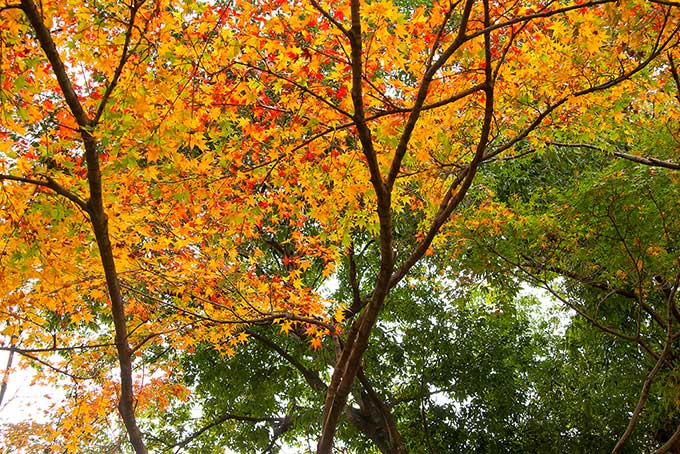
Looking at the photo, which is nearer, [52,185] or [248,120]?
[52,185]

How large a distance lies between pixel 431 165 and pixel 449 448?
18.1 ft

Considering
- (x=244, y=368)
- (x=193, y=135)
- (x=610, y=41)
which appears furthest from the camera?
(x=244, y=368)

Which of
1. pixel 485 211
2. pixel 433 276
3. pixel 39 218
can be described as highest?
pixel 433 276

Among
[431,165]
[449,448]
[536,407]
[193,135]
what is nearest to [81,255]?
[193,135]

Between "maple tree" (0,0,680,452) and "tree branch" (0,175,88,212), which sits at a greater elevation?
"maple tree" (0,0,680,452)

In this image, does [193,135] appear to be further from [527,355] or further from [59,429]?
[527,355]

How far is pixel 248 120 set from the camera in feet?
15.4

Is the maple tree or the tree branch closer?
the tree branch

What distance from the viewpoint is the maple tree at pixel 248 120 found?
3.33m

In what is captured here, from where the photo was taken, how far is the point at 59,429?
7.65m

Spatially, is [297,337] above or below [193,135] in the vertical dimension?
above

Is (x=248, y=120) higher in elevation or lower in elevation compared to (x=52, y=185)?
higher

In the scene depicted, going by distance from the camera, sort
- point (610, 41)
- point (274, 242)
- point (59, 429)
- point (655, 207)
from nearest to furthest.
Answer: point (610, 41) → point (655, 207) → point (59, 429) → point (274, 242)

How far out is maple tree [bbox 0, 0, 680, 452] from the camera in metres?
3.33
